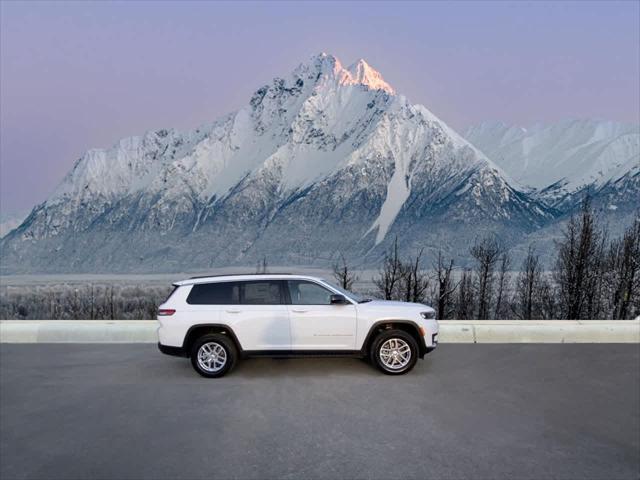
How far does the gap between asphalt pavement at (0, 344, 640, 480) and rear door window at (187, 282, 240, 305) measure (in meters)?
1.05

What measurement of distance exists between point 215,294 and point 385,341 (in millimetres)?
2492

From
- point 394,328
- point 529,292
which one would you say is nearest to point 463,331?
point 394,328

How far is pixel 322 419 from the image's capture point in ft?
18.8

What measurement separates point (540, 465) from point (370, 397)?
2269 millimetres

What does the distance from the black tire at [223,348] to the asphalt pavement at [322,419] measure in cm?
14

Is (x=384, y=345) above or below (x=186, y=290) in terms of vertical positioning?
below

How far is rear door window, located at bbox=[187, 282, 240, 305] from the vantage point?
25.7ft

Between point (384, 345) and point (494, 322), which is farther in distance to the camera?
point (494, 322)

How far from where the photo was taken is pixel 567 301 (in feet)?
189

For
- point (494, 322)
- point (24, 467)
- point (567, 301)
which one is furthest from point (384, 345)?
point (567, 301)

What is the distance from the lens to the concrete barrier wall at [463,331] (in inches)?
408

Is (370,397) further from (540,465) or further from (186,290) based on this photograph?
(186,290)

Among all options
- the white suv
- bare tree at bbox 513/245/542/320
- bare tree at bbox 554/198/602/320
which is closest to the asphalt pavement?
the white suv

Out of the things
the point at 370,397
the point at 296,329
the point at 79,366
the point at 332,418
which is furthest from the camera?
the point at 79,366
